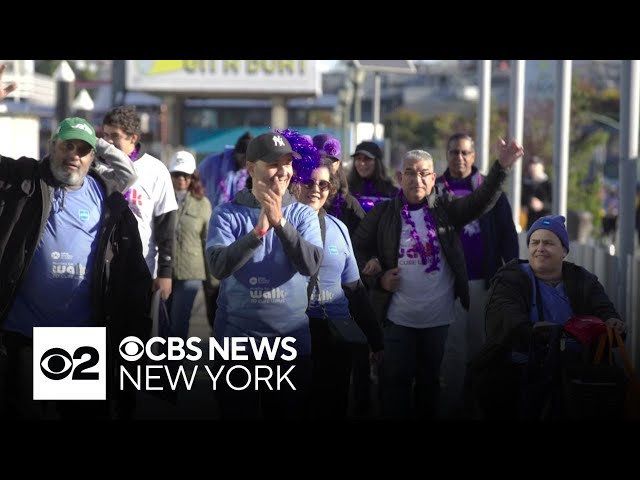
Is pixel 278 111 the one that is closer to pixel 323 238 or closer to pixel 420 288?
pixel 420 288

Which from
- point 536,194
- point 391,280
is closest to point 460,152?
point 391,280

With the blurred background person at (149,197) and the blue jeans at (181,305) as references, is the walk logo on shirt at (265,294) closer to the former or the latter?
the blurred background person at (149,197)

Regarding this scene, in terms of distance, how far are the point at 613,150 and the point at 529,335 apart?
65450mm

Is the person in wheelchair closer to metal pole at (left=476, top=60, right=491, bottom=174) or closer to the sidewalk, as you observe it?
the sidewalk

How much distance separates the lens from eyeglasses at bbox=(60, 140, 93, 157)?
6.24 meters

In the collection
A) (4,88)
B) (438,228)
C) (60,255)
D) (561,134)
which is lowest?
(60,255)

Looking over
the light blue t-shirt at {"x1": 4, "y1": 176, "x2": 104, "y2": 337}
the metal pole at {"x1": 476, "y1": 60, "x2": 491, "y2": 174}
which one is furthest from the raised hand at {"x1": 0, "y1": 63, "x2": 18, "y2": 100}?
the metal pole at {"x1": 476, "y1": 60, "x2": 491, "y2": 174}

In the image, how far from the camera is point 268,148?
18.5ft

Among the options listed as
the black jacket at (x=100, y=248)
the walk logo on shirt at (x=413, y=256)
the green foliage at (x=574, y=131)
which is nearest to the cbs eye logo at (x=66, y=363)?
the black jacket at (x=100, y=248)

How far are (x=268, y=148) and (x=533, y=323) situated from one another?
164cm

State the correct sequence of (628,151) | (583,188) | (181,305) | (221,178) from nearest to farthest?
(628,151)
(181,305)
(221,178)
(583,188)

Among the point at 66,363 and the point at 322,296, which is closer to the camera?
the point at 66,363
